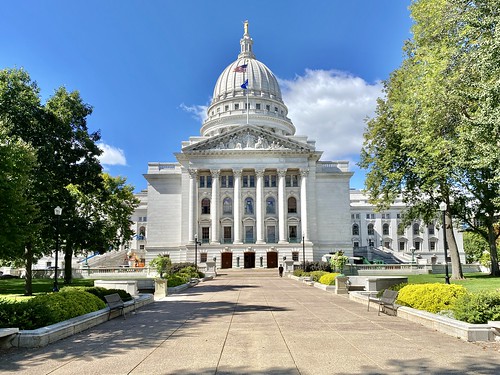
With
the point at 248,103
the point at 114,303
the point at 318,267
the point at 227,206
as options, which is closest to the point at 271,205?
the point at 227,206

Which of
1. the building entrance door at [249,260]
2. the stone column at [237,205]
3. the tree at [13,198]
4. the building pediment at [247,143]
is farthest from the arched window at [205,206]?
the tree at [13,198]

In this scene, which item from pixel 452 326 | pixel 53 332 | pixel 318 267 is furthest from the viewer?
pixel 318 267

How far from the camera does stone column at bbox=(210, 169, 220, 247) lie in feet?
232

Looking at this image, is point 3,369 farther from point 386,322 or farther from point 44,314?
point 386,322

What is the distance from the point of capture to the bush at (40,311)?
11.5 metres

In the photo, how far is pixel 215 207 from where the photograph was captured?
2810 inches

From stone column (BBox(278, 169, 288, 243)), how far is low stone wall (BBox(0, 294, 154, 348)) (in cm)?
5637

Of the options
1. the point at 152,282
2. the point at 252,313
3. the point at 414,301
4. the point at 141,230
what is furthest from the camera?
the point at 141,230

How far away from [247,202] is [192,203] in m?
9.07

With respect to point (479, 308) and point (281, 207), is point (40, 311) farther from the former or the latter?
point (281, 207)

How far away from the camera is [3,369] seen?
871cm

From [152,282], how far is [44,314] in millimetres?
16520

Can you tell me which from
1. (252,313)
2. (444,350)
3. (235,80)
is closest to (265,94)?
(235,80)

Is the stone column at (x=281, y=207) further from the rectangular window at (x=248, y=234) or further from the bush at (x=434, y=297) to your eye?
the bush at (x=434, y=297)
